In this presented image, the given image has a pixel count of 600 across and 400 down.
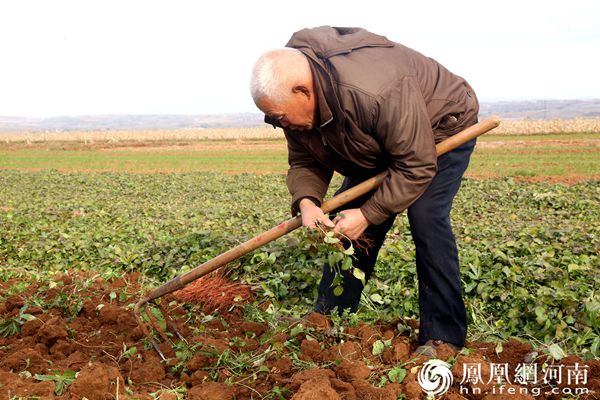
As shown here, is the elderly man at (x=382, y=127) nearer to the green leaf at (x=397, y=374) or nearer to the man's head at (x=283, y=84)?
the man's head at (x=283, y=84)

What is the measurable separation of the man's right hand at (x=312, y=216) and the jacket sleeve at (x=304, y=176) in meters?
0.14

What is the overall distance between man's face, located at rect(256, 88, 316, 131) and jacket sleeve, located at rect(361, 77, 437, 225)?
1.19 feet

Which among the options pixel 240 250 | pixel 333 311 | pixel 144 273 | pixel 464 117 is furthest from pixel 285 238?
pixel 464 117

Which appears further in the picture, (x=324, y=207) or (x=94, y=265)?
(x=94, y=265)

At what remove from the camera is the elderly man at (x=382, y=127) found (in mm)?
3080

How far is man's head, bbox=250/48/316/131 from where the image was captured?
122 inches

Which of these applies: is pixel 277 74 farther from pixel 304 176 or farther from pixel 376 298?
pixel 376 298

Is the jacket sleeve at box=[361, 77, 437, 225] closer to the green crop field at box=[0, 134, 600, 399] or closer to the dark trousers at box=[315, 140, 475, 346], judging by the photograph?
the dark trousers at box=[315, 140, 475, 346]

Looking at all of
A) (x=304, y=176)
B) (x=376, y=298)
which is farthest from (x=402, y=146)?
(x=376, y=298)

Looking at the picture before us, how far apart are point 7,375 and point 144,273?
9.38 feet

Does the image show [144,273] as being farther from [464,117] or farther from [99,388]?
[464,117]

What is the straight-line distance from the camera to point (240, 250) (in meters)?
3.66

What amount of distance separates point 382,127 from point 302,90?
0.46 meters

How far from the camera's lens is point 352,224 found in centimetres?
341
